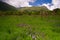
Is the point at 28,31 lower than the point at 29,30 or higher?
higher

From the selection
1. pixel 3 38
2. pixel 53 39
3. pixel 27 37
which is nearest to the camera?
pixel 27 37

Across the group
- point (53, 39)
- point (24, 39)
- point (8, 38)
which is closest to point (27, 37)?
point (24, 39)

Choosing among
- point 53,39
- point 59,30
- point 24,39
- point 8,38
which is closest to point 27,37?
point 24,39

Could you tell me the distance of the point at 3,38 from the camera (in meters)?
27.5

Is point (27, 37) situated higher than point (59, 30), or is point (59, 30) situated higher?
point (27, 37)

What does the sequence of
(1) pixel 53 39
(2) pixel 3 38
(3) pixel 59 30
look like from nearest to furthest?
1. (2) pixel 3 38
2. (1) pixel 53 39
3. (3) pixel 59 30

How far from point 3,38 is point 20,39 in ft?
15.1

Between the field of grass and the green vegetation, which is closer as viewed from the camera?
the field of grass

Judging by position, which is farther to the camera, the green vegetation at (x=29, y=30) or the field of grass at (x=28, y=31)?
the green vegetation at (x=29, y=30)

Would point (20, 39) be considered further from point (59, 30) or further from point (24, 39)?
point (59, 30)

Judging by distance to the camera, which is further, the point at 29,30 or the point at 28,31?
the point at 29,30

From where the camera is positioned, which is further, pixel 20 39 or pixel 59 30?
pixel 59 30

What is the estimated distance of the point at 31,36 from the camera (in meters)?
23.9

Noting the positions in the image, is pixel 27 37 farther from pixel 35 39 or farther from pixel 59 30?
pixel 59 30
